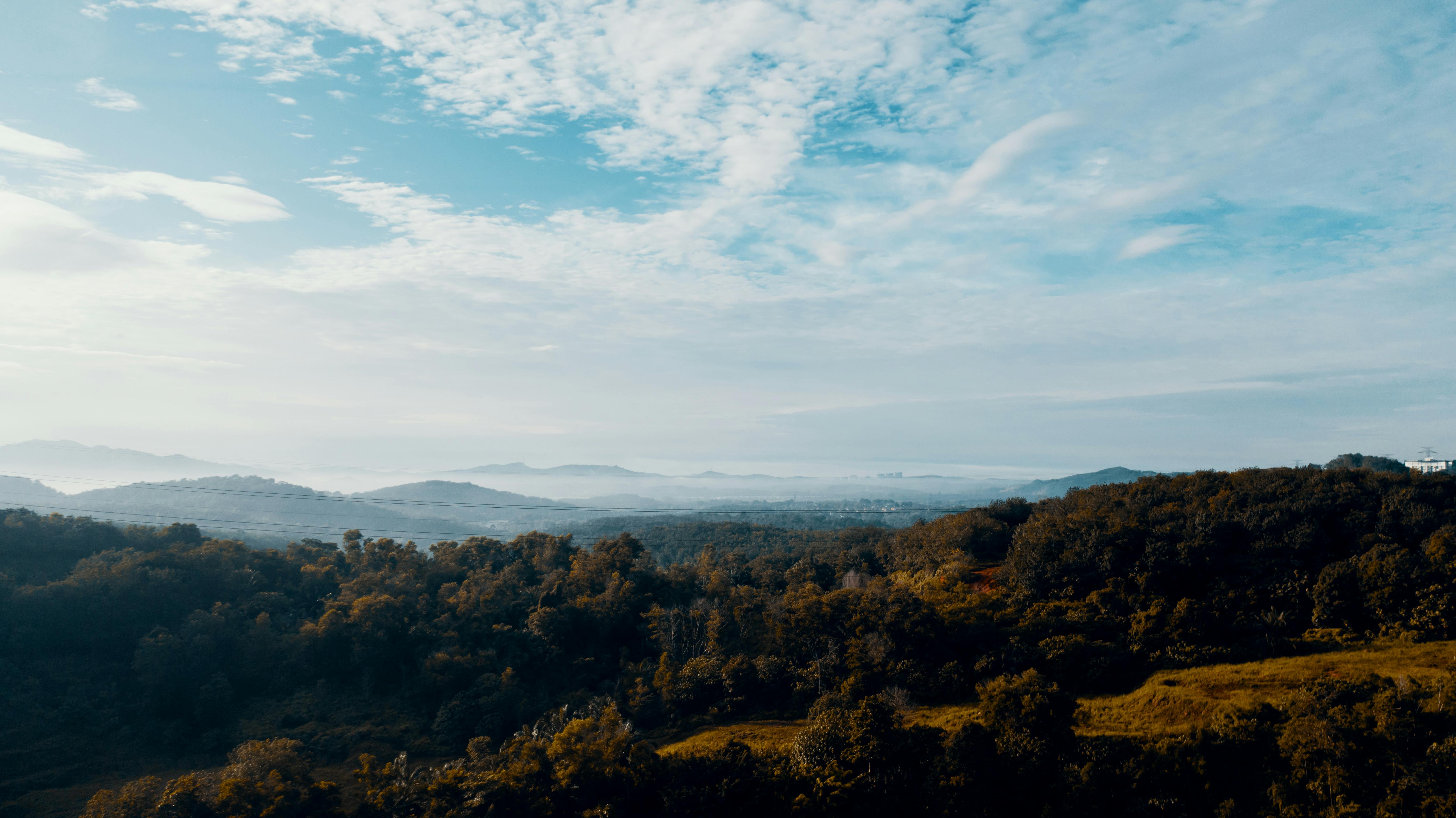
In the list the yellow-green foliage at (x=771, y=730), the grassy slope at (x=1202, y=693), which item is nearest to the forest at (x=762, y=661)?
the yellow-green foliage at (x=771, y=730)

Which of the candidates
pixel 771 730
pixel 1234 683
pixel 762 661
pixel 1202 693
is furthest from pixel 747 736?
pixel 1234 683

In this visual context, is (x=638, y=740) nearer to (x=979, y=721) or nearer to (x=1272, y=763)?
(x=979, y=721)

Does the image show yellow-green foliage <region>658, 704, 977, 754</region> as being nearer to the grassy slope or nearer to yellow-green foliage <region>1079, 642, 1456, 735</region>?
the grassy slope

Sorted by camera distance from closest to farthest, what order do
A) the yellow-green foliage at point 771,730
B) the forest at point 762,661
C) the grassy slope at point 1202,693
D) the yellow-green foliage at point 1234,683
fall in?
1. the forest at point 762,661
2. the yellow-green foliage at point 1234,683
3. the grassy slope at point 1202,693
4. the yellow-green foliage at point 771,730

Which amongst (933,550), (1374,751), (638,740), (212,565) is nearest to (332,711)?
(212,565)

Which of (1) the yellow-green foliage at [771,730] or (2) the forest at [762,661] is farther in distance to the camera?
(1) the yellow-green foliage at [771,730]

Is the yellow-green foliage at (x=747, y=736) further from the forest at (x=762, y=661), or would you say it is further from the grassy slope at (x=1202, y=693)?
the forest at (x=762, y=661)
